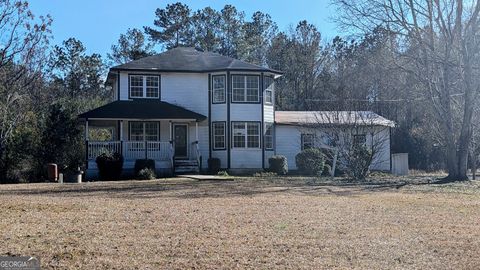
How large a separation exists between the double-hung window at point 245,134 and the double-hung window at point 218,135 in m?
0.64

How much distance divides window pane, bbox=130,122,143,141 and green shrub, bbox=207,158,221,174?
429 centimetres

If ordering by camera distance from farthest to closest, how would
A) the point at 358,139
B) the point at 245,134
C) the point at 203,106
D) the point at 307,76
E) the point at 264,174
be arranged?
the point at 307,76 → the point at 203,106 → the point at 245,134 → the point at 264,174 → the point at 358,139

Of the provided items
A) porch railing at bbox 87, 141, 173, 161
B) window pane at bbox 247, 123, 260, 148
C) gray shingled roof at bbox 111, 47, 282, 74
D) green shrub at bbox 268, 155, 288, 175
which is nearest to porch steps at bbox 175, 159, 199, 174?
porch railing at bbox 87, 141, 173, 161

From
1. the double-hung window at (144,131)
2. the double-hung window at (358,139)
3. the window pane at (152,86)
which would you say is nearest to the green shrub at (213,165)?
the double-hung window at (144,131)

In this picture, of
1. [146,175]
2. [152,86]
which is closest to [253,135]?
[152,86]

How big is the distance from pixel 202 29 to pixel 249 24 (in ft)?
16.6

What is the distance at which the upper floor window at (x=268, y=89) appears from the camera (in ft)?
102

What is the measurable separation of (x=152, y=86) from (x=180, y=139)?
Answer: 3.39 metres

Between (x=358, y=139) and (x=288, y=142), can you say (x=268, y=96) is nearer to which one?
(x=288, y=142)

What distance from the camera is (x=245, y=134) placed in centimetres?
3059

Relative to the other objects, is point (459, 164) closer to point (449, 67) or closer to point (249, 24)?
point (449, 67)

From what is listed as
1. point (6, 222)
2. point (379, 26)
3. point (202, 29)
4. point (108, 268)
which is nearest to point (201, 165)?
point (379, 26)

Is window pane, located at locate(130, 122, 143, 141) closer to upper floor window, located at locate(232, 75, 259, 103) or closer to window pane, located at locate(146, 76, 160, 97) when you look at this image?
window pane, located at locate(146, 76, 160, 97)

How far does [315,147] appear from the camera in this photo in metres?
31.1
